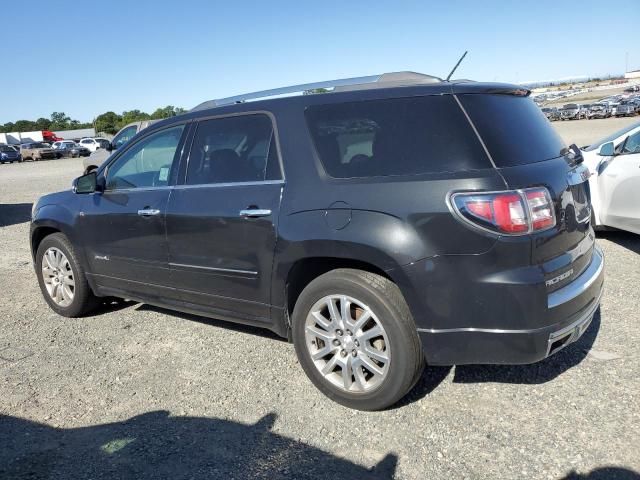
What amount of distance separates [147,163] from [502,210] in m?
2.99

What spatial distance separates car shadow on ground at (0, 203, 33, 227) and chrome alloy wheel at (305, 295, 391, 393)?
1000 centimetres

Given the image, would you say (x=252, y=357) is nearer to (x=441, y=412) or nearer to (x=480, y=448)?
(x=441, y=412)

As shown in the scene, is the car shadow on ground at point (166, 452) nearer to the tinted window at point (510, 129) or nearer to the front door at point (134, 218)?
the front door at point (134, 218)

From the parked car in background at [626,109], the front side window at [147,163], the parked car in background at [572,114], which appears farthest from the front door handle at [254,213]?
the parked car in background at [572,114]

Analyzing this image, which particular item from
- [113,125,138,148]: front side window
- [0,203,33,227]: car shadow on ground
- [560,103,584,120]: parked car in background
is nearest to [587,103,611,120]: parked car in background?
[560,103,584,120]: parked car in background

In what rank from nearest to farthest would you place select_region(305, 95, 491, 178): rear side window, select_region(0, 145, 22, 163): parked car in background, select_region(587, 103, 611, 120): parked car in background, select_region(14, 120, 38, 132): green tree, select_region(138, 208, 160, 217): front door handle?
select_region(305, 95, 491, 178): rear side window < select_region(138, 208, 160, 217): front door handle < select_region(0, 145, 22, 163): parked car in background < select_region(587, 103, 611, 120): parked car in background < select_region(14, 120, 38, 132): green tree

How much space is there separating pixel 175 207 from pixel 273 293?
1081 millimetres

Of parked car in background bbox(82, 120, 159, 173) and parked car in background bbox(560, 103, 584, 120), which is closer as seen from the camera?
parked car in background bbox(82, 120, 159, 173)

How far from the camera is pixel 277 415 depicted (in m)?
3.27

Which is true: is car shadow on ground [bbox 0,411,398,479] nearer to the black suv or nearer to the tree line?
the black suv

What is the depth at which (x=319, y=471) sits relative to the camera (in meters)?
2.72

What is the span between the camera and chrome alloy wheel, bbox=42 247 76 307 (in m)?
5.10

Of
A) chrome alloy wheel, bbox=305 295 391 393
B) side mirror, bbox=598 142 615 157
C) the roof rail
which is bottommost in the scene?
chrome alloy wheel, bbox=305 295 391 393

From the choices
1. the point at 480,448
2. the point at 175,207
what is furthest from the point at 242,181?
the point at 480,448
